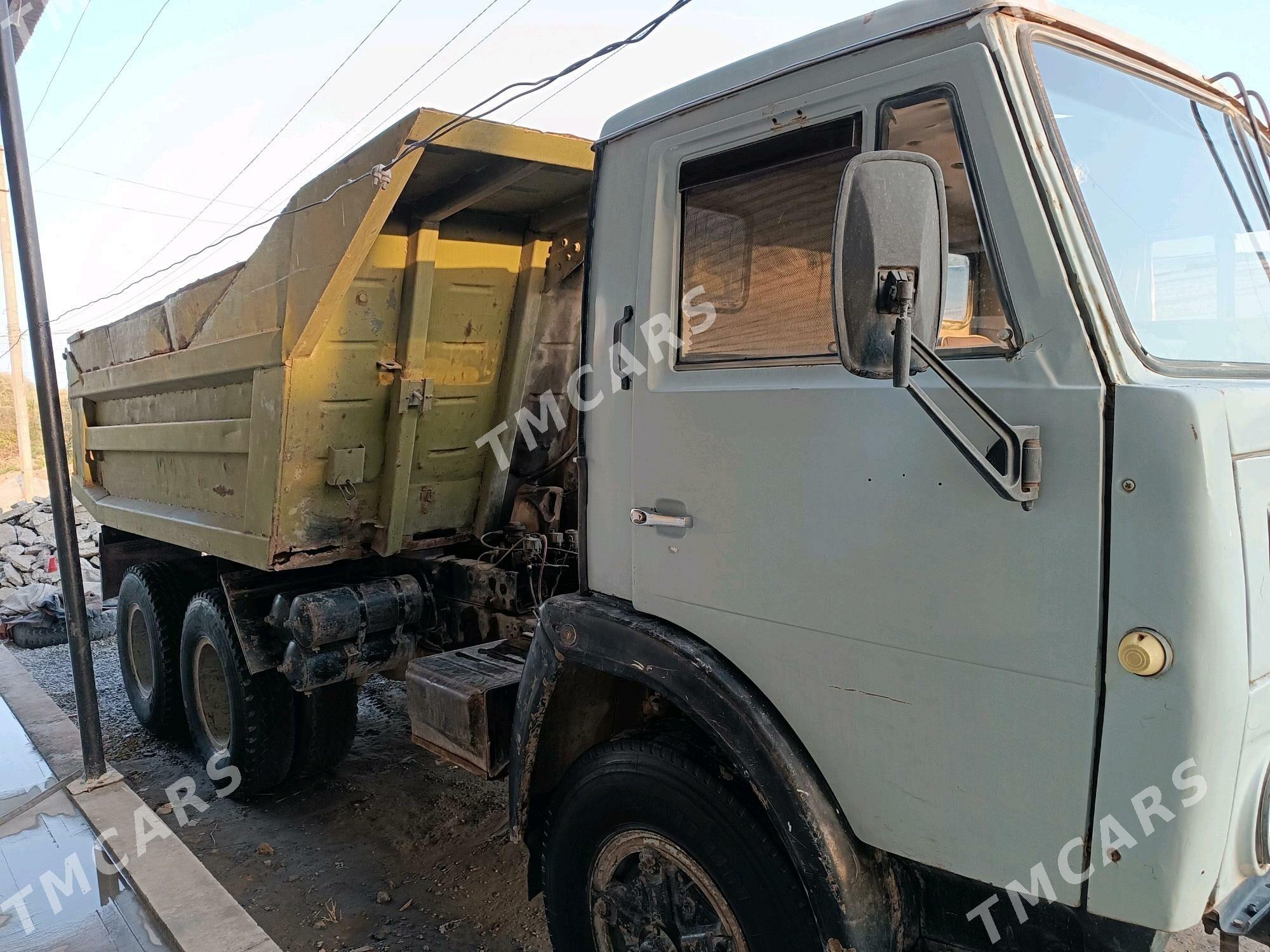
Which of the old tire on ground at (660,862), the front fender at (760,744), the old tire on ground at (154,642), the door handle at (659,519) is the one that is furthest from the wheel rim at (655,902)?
the old tire on ground at (154,642)

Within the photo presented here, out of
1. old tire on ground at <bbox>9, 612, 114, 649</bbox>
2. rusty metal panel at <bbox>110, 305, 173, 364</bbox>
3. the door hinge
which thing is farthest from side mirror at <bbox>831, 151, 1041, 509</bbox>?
old tire on ground at <bbox>9, 612, 114, 649</bbox>

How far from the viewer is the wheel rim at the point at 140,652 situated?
17.8ft

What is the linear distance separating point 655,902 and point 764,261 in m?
1.63

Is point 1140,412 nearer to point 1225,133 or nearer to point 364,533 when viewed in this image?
point 1225,133

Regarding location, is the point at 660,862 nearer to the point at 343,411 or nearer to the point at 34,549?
the point at 343,411

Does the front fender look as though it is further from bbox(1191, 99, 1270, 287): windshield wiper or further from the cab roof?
bbox(1191, 99, 1270, 287): windshield wiper

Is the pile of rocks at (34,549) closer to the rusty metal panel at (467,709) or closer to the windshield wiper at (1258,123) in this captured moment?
the rusty metal panel at (467,709)

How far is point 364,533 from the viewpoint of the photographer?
4023mm

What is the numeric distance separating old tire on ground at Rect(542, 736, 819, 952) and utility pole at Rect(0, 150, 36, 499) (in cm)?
1728

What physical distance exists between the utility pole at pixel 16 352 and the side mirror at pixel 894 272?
18.3m

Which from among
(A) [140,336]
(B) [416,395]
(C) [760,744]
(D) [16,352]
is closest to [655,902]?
A: (C) [760,744]

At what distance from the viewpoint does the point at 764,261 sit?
2.05 meters

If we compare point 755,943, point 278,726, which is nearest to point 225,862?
point 278,726

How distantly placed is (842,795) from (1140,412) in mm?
1001
